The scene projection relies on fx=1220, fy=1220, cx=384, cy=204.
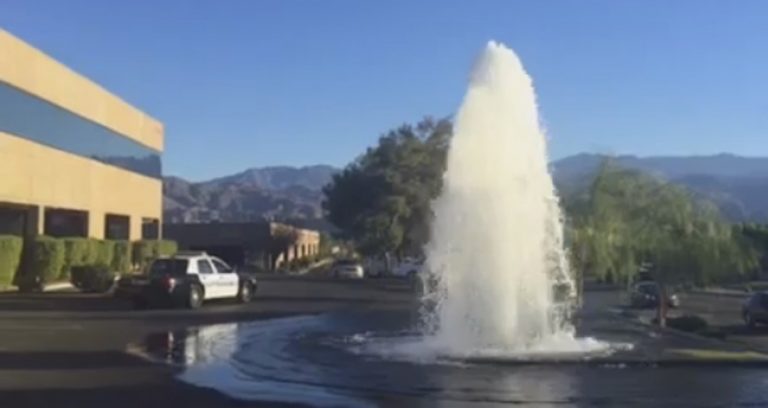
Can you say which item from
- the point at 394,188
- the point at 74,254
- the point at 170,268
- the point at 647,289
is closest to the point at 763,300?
the point at 647,289

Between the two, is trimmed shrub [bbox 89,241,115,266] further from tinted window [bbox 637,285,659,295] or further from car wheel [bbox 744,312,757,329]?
car wheel [bbox 744,312,757,329]

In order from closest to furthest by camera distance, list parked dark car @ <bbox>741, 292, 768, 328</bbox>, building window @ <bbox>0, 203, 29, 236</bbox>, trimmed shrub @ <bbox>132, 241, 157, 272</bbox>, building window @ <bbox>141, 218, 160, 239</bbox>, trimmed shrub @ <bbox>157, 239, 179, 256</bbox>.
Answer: parked dark car @ <bbox>741, 292, 768, 328</bbox> < building window @ <bbox>0, 203, 29, 236</bbox> < trimmed shrub @ <bbox>132, 241, 157, 272</bbox> < trimmed shrub @ <bbox>157, 239, 179, 256</bbox> < building window @ <bbox>141, 218, 160, 239</bbox>

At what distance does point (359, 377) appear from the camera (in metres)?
17.5

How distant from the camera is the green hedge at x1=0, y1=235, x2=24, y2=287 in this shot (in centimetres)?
4375

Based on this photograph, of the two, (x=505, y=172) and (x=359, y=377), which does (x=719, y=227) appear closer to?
(x=505, y=172)

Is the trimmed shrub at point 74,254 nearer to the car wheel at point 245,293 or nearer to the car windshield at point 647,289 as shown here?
the car wheel at point 245,293

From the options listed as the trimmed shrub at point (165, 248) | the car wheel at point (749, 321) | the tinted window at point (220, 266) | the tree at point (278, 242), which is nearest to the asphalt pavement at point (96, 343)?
the tinted window at point (220, 266)

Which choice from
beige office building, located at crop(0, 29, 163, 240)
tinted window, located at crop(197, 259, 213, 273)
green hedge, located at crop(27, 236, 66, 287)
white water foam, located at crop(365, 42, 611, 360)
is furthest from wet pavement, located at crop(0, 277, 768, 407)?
beige office building, located at crop(0, 29, 163, 240)

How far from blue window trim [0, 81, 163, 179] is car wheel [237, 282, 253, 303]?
503 inches

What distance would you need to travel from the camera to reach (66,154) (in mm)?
56844

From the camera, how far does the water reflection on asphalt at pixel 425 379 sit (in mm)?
15352

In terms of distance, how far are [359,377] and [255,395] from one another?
7.39 feet

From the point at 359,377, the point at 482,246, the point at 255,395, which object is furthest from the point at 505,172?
the point at 255,395

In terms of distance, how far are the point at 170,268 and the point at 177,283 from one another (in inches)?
23.8
